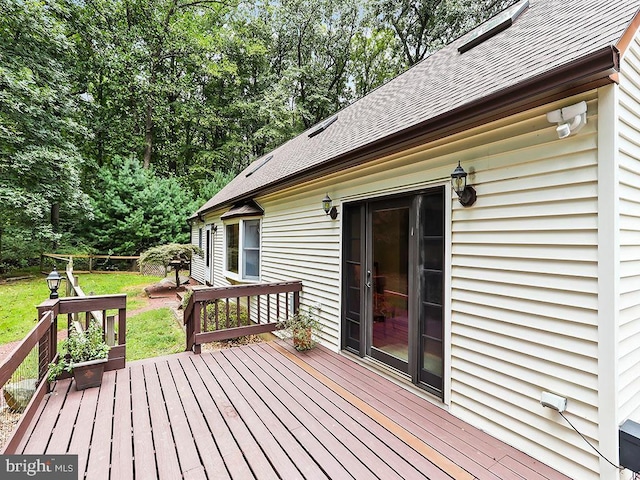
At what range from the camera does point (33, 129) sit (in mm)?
10695

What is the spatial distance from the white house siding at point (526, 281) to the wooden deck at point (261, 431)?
0.86 ft

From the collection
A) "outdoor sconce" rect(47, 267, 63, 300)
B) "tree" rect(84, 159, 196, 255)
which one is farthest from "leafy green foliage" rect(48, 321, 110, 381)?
"tree" rect(84, 159, 196, 255)

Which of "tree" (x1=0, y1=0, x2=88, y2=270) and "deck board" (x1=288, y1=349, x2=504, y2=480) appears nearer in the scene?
"deck board" (x1=288, y1=349, x2=504, y2=480)

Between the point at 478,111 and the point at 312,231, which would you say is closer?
the point at 478,111

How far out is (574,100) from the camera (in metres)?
1.91

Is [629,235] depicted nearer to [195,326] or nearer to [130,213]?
[195,326]

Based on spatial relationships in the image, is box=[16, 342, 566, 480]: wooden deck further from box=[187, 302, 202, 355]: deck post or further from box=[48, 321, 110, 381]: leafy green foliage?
box=[187, 302, 202, 355]: deck post

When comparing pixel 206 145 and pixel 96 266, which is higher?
pixel 206 145

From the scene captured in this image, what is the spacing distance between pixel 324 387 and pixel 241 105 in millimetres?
18390

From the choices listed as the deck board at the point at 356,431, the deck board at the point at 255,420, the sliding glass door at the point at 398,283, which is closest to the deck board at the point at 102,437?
the deck board at the point at 255,420

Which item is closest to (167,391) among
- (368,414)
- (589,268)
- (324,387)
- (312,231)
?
(324,387)

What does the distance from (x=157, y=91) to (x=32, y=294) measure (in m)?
12.4

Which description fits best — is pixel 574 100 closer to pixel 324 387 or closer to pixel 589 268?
pixel 589 268

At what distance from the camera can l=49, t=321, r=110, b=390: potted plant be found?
9.82 feet
